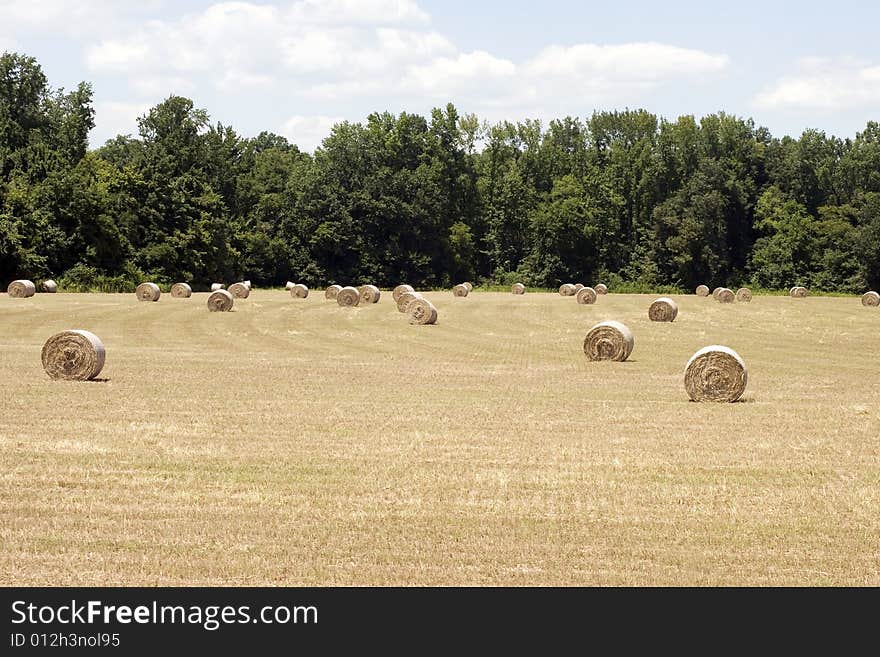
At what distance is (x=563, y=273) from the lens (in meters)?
112

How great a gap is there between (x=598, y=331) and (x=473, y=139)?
322 ft

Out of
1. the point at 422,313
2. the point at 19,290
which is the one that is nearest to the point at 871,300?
the point at 422,313

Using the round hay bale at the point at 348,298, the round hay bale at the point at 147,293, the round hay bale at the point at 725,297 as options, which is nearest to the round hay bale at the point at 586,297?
the round hay bale at the point at 725,297

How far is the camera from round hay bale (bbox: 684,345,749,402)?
2389cm

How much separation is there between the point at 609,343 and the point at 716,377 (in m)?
8.97

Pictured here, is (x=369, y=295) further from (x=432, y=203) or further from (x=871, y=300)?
(x=432, y=203)

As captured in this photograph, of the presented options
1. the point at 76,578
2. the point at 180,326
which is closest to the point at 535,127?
the point at 180,326

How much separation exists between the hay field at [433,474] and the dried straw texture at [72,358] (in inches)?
→ 24.6

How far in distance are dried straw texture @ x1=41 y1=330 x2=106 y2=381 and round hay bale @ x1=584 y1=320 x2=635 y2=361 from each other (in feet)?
45.4

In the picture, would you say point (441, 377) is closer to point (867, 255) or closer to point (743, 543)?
point (743, 543)

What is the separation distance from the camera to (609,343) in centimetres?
3288

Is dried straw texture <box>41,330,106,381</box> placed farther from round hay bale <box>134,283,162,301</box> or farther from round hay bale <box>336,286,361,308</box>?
round hay bale <box>134,283,162,301</box>

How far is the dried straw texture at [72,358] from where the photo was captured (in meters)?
26.5

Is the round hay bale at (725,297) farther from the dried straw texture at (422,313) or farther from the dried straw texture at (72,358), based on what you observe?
the dried straw texture at (72,358)
